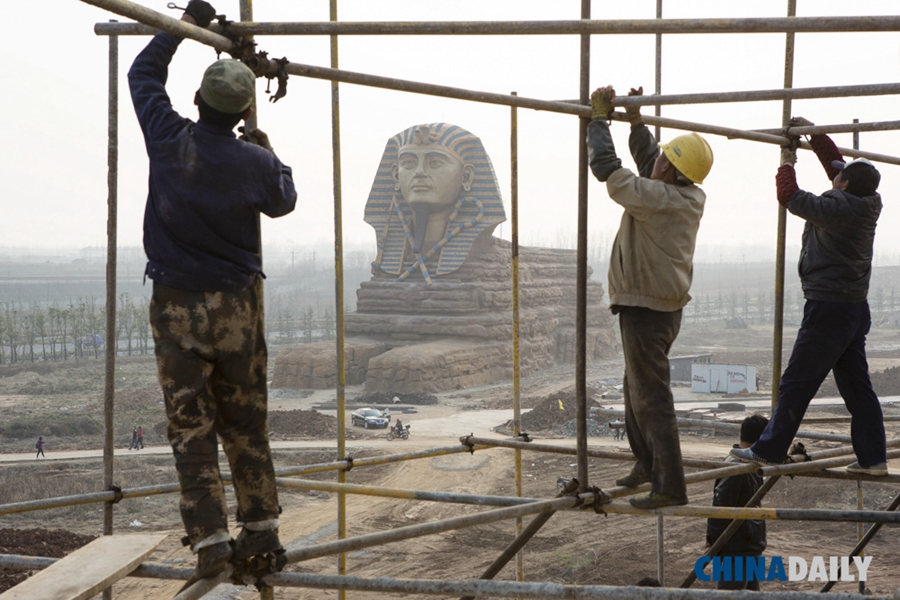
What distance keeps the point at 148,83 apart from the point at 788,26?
1.99m

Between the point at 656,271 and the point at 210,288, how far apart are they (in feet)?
5.14

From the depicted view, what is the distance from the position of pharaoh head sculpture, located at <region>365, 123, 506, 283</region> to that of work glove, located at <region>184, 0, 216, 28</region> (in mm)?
26913

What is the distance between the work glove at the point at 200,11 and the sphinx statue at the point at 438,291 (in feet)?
73.9

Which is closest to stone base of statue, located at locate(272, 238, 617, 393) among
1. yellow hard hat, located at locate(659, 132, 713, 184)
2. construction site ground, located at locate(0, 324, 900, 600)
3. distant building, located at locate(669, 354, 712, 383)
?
construction site ground, located at locate(0, 324, 900, 600)

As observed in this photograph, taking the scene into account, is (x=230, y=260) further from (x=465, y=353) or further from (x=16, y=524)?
(x=465, y=353)

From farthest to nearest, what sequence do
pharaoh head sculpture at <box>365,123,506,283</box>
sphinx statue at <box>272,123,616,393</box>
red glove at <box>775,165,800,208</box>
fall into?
pharaoh head sculpture at <box>365,123,506,283</box> → sphinx statue at <box>272,123,616,393</box> → red glove at <box>775,165,800,208</box>

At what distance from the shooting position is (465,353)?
26.8 metres

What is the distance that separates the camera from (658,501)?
2938 millimetres

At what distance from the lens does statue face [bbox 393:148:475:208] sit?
29.9 metres

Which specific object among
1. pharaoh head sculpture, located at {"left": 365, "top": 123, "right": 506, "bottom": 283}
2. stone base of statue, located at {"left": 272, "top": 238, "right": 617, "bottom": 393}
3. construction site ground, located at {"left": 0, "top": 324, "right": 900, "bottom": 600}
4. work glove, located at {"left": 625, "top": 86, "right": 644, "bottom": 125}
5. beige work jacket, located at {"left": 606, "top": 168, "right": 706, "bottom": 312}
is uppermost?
pharaoh head sculpture, located at {"left": 365, "top": 123, "right": 506, "bottom": 283}

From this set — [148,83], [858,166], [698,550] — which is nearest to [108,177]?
[148,83]

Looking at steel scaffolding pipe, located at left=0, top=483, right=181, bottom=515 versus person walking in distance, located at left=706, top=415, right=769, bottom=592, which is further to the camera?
person walking in distance, located at left=706, top=415, right=769, bottom=592

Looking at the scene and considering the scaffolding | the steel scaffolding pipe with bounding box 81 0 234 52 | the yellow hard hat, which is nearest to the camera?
the steel scaffolding pipe with bounding box 81 0 234 52

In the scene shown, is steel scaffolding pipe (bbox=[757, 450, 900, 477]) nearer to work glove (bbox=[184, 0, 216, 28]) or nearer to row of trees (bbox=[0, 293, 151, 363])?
work glove (bbox=[184, 0, 216, 28])
